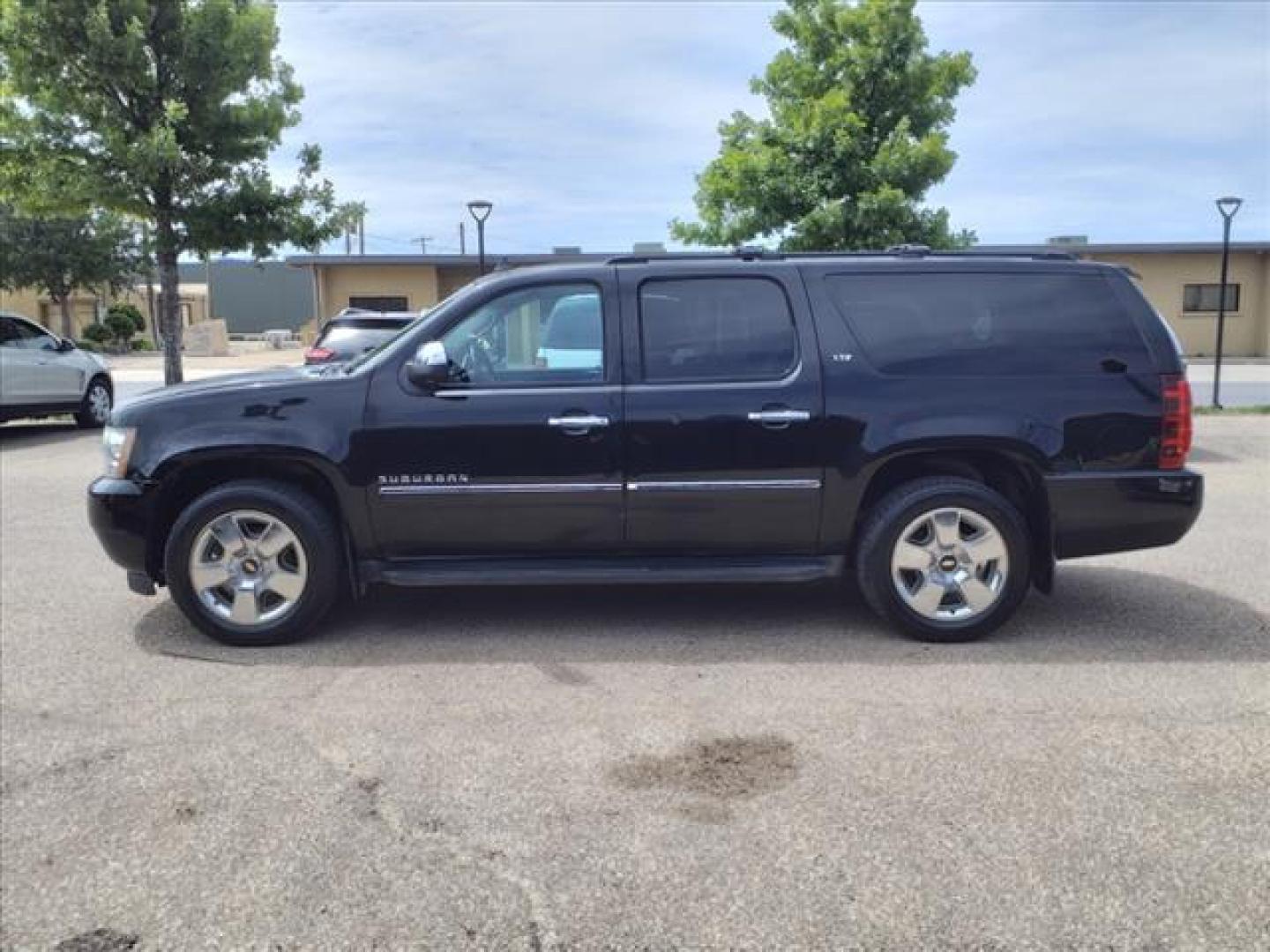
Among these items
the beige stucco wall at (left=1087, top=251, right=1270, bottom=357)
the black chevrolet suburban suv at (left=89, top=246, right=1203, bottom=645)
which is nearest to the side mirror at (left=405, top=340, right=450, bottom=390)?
the black chevrolet suburban suv at (left=89, top=246, right=1203, bottom=645)

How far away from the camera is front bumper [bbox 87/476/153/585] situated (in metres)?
5.16

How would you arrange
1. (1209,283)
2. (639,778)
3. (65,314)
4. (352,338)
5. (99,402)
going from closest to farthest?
(639,778), (352,338), (99,402), (1209,283), (65,314)

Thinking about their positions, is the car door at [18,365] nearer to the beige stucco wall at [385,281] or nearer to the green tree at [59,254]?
the beige stucco wall at [385,281]

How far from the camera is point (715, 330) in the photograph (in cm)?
523

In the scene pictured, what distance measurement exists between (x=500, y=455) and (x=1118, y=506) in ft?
9.54

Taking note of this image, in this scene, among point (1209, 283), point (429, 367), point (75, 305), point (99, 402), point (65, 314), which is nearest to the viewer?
point (429, 367)

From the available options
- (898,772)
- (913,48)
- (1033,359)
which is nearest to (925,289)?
(1033,359)

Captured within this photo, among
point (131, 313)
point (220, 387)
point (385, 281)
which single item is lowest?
point (220, 387)

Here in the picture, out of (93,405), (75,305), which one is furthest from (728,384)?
(75,305)

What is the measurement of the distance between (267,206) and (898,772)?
16138 mm

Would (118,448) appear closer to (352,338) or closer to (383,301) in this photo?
(352,338)

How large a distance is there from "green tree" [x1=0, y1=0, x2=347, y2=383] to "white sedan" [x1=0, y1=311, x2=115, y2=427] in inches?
78.8

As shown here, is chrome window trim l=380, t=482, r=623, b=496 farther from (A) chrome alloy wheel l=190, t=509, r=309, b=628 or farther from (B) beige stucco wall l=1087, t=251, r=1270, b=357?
(B) beige stucco wall l=1087, t=251, r=1270, b=357

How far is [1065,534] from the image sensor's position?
17.0 ft
